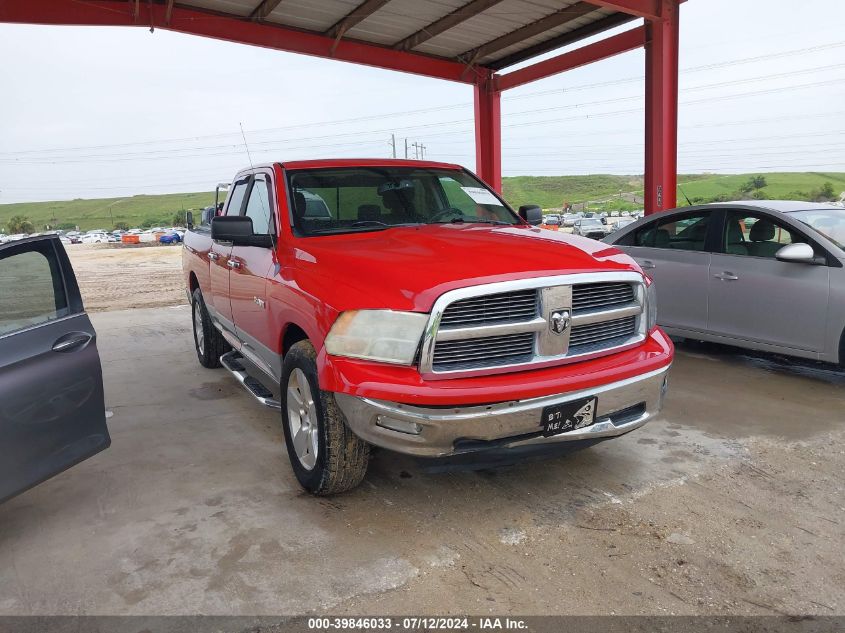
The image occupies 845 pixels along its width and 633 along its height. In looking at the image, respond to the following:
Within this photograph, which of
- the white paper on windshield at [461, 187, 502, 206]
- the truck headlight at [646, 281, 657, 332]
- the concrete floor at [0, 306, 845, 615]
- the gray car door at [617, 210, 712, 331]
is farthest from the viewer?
the gray car door at [617, 210, 712, 331]

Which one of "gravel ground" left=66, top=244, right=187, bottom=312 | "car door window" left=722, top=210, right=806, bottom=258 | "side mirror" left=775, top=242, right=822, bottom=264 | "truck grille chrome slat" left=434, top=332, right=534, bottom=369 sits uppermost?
"car door window" left=722, top=210, right=806, bottom=258

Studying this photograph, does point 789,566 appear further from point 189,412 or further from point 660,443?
point 189,412

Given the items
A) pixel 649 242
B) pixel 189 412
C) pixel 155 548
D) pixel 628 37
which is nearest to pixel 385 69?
pixel 628 37

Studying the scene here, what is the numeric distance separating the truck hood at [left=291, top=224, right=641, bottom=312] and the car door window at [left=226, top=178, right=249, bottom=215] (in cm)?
160

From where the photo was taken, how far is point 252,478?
375cm

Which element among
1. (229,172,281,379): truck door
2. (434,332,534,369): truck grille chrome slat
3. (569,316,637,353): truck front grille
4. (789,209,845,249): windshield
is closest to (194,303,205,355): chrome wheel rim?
(229,172,281,379): truck door

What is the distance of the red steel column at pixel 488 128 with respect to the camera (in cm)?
1302

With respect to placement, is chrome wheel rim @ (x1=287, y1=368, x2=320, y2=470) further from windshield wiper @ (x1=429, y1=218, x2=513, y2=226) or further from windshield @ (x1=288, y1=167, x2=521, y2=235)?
windshield wiper @ (x1=429, y1=218, x2=513, y2=226)

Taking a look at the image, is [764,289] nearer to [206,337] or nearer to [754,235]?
[754,235]

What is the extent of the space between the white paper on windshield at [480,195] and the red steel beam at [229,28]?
732 centimetres

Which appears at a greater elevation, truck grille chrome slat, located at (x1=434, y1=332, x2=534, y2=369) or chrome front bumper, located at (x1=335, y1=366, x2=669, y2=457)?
truck grille chrome slat, located at (x1=434, y1=332, x2=534, y2=369)

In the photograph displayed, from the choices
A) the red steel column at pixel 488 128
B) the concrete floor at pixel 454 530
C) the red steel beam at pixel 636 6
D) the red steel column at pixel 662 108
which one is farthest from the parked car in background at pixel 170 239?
the concrete floor at pixel 454 530

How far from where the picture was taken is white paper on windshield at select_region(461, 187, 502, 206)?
15.1ft

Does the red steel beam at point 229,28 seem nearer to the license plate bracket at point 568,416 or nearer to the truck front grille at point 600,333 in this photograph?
the truck front grille at point 600,333
